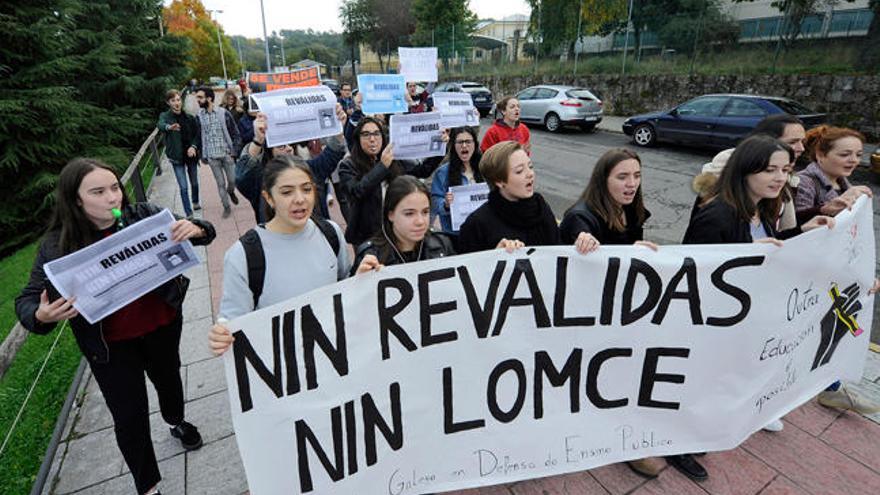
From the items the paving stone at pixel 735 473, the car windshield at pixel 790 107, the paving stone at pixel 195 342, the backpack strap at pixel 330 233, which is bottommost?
the paving stone at pixel 195 342

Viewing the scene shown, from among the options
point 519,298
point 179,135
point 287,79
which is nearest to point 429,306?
point 519,298

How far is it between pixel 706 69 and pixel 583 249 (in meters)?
18.5

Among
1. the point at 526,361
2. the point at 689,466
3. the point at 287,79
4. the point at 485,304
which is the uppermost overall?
the point at 287,79

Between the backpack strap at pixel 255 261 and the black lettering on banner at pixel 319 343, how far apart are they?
0.29 meters

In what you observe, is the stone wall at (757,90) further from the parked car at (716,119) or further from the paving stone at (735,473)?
the paving stone at (735,473)

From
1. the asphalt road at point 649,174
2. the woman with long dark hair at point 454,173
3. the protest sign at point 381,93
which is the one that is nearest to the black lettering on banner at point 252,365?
the woman with long dark hair at point 454,173

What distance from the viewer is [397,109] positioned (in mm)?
5633

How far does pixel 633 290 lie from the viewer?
2346 mm

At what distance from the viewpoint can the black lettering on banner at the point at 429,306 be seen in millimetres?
2154

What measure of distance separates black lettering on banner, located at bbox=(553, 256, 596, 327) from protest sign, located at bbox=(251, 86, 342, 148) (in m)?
2.61

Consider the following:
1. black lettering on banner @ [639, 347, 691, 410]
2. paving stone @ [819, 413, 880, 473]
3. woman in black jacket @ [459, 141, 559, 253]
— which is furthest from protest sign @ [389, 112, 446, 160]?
paving stone @ [819, 413, 880, 473]

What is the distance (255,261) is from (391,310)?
64cm

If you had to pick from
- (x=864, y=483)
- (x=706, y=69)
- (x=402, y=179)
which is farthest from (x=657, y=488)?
(x=706, y=69)

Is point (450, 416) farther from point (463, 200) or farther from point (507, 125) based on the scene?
point (507, 125)
